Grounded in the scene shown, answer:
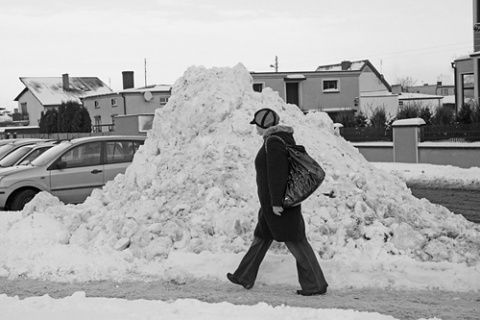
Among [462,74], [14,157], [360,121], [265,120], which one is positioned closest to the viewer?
[265,120]

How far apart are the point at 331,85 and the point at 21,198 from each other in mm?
38147

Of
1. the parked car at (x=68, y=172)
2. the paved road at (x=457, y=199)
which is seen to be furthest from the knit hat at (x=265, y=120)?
the parked car at (x=68, y=172)

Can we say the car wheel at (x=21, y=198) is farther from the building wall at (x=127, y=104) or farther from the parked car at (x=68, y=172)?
the building wall at (x=127, y=104)

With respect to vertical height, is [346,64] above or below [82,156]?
above

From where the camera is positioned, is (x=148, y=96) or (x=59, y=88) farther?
(x=59, y=88)

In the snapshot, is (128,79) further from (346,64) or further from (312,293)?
(312,293)

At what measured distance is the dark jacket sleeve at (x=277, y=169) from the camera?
21.0 ft

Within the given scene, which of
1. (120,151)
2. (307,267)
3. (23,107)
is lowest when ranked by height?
(307,267)

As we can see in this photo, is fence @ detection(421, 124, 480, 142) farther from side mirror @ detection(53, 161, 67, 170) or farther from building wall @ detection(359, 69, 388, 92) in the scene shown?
building wall @ detection(359, 69, 388, 92)

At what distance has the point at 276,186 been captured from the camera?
21.0 ft

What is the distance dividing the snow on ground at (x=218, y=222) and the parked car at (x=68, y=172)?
3.16 meters

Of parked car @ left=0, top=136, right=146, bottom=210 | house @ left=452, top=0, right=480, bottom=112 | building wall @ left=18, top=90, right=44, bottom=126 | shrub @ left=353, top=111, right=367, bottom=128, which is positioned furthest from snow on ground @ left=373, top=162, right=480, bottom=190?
building wall @ left=18, top=90, right=44, bottom=126

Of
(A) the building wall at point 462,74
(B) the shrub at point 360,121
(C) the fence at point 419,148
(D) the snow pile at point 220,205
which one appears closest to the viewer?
(D) the snow pile at point 220,205

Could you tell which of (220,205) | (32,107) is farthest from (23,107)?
(220,205)
